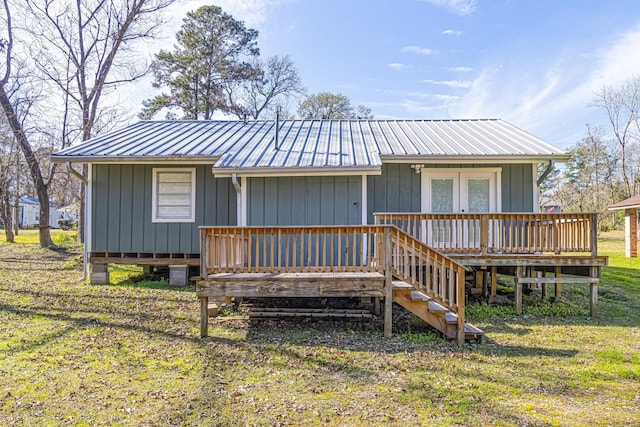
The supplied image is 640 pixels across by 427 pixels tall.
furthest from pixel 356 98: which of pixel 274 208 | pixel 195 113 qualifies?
pixel 274 208

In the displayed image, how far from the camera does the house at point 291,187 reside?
7.30m

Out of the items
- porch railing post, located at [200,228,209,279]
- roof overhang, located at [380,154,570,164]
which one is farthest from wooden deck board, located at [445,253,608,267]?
porch railing post, located at [200,228,209,279]

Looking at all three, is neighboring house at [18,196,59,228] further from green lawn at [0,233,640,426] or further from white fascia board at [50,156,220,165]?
green lawn at [0,233,640,426]

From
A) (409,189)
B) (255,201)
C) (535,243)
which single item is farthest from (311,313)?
(535,243)

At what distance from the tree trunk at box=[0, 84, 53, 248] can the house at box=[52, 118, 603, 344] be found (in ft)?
24.1

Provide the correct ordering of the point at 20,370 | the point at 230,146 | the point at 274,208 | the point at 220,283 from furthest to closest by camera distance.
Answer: the point at 230,146, the point at 274,208, the point at 220,283, the point at 20,370

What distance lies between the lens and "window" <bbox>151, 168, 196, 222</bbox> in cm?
873

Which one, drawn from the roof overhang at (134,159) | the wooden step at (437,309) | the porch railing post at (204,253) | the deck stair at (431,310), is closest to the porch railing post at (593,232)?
the deck stair at (431,310)

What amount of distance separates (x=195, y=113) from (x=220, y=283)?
711 inches

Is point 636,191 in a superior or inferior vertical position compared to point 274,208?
superior

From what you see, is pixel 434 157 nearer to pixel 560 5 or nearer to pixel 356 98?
pixel 560 5

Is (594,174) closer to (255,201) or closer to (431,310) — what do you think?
(431,310)

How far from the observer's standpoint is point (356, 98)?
24.9 m

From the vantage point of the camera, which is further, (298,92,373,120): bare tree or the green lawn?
(298,92,373,120): bare tree
